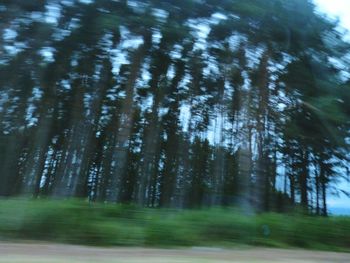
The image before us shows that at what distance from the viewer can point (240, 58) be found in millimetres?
13617

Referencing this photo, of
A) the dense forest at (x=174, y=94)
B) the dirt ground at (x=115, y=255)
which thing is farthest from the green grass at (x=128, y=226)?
the dense forest at (x=174, y=94)

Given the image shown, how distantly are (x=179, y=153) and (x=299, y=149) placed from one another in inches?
A: 200

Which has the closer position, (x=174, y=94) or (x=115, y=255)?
(x=115, y=255)

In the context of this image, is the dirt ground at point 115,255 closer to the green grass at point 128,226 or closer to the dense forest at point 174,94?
the green grass at point 128,226

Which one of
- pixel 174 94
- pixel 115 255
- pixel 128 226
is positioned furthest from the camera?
pixel 174 94

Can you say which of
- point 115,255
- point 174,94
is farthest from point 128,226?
point 174,94

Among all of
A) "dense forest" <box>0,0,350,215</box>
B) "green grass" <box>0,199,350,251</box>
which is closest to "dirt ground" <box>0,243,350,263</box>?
"green grass" <box>0,199,350,251</box>

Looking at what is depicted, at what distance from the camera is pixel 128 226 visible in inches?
331

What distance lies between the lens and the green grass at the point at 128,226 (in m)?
8.04

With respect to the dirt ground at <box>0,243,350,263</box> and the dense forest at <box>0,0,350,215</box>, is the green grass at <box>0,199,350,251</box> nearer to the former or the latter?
the dirt ground at <box>0,243,350,263</box>

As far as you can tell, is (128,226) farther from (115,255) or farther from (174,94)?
(174,94)

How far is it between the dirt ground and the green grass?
0.46 metres

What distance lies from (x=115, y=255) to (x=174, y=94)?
10.3 m

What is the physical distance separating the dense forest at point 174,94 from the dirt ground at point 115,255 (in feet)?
13.1
